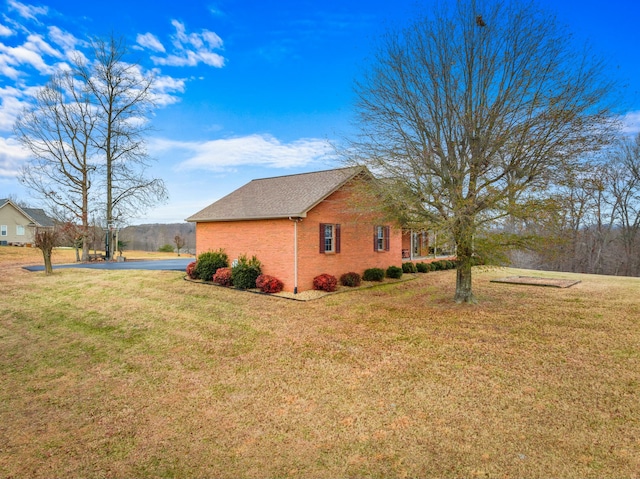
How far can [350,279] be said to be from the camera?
15.8m

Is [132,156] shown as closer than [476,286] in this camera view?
No

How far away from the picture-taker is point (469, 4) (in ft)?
36.4

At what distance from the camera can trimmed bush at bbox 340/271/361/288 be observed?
1585cm

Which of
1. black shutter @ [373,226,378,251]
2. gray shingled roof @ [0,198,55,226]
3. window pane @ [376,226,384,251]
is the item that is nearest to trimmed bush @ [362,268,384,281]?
black shutter @ [373,226,378,251]

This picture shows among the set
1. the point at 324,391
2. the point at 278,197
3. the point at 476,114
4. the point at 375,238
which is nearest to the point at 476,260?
the point at 476,114

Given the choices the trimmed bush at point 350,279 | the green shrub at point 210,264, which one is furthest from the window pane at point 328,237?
the green shrub at point 210,264

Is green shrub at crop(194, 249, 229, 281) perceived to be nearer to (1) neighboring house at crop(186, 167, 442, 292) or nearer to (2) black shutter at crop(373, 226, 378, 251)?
(1) neighboring house at crop(186, 167, 442, 292)

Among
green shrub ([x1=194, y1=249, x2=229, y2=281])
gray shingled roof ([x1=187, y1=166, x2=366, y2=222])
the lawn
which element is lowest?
the lawn

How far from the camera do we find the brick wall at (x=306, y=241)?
1457 centimetres

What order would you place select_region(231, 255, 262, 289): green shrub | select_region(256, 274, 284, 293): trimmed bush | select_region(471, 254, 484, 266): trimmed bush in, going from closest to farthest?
select_region(471, 254, 484, 266): trimmed bush → select_region(256, 274, 284, 293): trimmed bush → select_region(231, 255, 262, 289): green shrub

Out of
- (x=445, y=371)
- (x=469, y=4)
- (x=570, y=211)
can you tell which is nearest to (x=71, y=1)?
Answer: (x=469, y=4)

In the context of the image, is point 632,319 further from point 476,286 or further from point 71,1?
point 71,1

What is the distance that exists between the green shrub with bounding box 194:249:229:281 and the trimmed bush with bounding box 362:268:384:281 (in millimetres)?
6952

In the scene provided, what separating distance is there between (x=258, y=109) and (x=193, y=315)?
41.8ft
